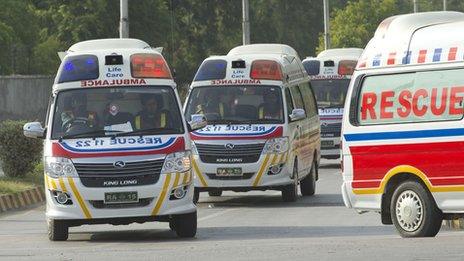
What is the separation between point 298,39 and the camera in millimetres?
95750

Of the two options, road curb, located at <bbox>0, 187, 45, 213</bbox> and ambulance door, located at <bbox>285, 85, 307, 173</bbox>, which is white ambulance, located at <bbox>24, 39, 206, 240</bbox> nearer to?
ambulance door, located at <bbox>285, 85, 307, 173</bbox>

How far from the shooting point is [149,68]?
1761 centimetres

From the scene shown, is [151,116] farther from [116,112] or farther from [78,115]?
[78,115]

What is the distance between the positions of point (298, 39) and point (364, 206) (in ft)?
261

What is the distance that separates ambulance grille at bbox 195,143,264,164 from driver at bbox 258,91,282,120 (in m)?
0.67

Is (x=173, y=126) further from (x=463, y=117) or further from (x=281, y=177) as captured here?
(x=281, y=177)

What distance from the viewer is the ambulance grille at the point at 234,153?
22.2m

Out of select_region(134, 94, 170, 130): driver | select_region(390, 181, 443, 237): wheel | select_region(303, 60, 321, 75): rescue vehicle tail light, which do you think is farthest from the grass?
select_region(390, 181, 443, 237): wheel

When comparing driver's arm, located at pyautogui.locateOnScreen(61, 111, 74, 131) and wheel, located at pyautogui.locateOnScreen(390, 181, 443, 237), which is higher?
driver's arm, located at pyautogui.locateOnScreen(61, 111, 74, 131)

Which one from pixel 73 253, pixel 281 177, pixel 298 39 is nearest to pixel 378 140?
pixel 73 253

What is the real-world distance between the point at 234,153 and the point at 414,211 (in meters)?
6.62

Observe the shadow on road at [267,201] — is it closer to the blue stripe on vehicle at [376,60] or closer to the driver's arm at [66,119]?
the driver's arm at [66,119]

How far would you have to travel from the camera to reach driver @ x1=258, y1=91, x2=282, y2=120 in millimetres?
22719

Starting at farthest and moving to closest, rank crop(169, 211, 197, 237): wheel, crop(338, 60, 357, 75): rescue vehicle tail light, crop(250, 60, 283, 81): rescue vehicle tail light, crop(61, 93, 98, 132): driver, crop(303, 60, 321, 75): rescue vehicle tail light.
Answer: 1. crop(303, 60, 321, 75): rescue vehicle tail light
2. crop(338, 60, 357, 75): rescue vehicle tail light
3. crop(250, 60, 283, 81): rescue vehicle tail light
4. crop(61, 93, 98, 132): driver
5. crop(169, 211, 197, 237): wheel
